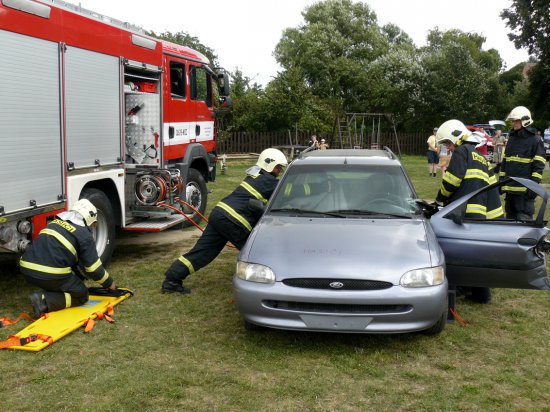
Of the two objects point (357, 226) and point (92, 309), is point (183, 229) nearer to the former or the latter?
point (92, 309)

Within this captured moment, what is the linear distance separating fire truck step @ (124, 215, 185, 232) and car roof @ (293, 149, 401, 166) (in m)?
2.41

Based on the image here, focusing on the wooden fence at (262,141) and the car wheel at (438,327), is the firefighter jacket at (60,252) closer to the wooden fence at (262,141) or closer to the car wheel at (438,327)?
the car wheel at (438,327)

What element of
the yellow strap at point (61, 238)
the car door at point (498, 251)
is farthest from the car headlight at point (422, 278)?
the yellow strap at point (61, 238)

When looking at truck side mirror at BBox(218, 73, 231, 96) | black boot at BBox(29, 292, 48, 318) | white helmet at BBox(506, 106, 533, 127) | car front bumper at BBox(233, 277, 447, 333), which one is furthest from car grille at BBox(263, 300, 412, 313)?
truck side mirror at BBox(218, 73, 231, 96)

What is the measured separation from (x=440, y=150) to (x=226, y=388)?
53.5 ft

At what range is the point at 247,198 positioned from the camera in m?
6.14

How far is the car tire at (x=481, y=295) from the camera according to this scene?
5.95 m

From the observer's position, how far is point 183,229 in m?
10.3

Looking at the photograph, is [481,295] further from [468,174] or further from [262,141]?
[262,141]

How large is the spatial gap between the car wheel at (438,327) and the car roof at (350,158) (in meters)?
1.77

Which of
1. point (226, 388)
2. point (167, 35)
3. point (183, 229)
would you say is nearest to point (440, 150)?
point (183, 229)

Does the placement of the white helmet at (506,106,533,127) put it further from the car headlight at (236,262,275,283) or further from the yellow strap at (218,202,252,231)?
the car headlight at (236,262,275,283)

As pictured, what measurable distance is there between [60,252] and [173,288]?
1.31 m

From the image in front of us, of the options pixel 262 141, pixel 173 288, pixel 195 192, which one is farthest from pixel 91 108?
pixel 262 141
